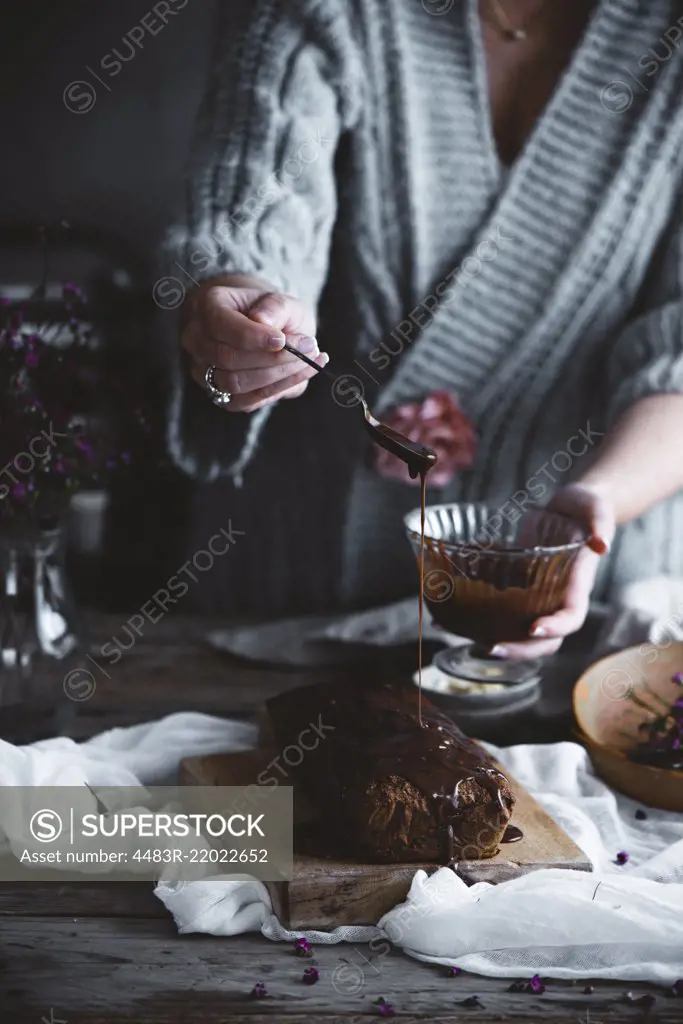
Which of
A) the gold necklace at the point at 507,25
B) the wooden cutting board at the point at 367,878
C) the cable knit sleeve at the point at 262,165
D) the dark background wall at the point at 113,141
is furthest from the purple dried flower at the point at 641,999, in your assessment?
the gold necklace at the point at 507,25

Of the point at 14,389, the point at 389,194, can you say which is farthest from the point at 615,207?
the point at 14,389

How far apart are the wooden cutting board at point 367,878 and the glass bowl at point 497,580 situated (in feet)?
0.82

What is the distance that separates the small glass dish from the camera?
3.30ft

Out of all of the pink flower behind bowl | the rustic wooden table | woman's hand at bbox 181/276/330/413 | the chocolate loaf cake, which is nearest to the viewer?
the rustic wooden table

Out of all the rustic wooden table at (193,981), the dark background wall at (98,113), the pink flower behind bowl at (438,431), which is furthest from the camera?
the dark background wall at (98,113)

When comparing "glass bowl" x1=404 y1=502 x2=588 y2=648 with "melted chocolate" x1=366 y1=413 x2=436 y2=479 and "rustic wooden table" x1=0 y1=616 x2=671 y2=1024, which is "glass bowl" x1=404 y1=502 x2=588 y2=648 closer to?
"melted chocolate" x1=366 y1=413 x2=436 y2=479

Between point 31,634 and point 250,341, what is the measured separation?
0.36 meters

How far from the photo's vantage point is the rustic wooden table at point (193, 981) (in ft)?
2.17

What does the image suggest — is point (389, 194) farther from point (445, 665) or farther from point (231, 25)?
point (445, 665)

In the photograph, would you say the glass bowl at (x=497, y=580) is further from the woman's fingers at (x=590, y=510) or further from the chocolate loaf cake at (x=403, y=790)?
the chocolate loaf cake at (x=403, y=790)

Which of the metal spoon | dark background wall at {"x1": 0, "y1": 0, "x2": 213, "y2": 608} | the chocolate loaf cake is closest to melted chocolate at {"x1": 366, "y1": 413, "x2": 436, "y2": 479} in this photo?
the metal spoon

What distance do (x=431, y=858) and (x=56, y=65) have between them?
1355 mm

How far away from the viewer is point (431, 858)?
78 centimetres

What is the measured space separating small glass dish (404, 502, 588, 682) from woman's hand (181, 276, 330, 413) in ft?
0.70
